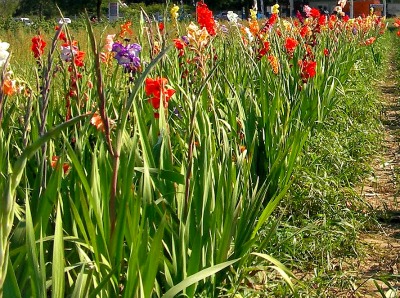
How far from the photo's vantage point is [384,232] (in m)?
2.79

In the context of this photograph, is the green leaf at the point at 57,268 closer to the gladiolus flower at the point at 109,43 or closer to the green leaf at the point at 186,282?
the green leaf at the point at 186,282

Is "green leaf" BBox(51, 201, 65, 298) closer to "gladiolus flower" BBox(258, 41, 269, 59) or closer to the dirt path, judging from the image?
the dirt path

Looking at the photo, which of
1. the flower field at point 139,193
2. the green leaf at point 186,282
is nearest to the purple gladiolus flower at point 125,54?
the flower field at point 139,193

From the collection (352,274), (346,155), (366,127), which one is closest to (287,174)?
(352,274)

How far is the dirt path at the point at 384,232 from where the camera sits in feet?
7.56

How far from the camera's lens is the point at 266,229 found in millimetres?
2525

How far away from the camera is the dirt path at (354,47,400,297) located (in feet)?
7.56

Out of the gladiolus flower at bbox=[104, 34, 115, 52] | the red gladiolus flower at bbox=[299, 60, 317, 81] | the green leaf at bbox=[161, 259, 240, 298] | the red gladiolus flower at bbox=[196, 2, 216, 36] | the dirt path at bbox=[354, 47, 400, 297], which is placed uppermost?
the red gladiolus flower at bbox=[196, 2, 216, 36]

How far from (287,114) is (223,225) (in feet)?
4.19

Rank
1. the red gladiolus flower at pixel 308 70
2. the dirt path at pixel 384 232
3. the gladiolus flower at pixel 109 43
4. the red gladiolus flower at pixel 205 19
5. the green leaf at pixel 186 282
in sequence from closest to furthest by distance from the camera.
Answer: the green leaf at pixel 186 282 < the dirt path at pixel 384 232 < the gladiolus flower at pixel 109 43 < the red gladiolus flower at pixel 205 19 < the red gladiolus flower at pixel 308 70

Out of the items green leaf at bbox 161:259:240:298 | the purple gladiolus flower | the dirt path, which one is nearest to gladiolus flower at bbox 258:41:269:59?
the dirt path

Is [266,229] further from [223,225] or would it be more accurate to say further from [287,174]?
[223,225]

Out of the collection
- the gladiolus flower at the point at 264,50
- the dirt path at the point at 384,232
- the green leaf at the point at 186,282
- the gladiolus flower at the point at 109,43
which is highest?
the gladiolus flower at the point at 109,43

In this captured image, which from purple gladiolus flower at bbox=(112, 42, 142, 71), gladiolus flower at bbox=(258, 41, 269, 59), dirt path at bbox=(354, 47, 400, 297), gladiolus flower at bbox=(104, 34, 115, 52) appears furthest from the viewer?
gladiolus flower at bbox=(258, 41, 269, 59)
